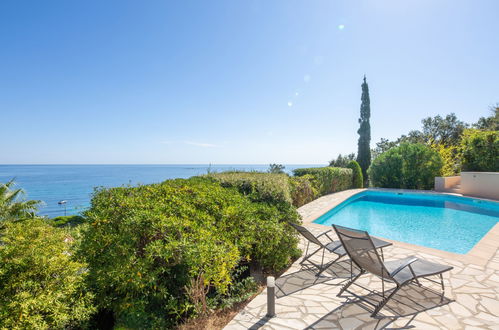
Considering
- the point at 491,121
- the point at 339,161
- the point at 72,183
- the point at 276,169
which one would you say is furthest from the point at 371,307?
the point at 72,183

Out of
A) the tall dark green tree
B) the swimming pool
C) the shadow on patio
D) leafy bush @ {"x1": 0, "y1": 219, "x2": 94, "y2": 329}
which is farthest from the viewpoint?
the tall dark green tree

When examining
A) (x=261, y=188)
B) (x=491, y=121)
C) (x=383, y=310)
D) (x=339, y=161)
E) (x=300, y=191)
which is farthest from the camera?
(x=491, y=121)

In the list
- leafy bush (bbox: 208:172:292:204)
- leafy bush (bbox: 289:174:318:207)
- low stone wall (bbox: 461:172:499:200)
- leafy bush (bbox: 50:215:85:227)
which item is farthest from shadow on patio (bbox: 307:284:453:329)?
leafy bush (bbox: 50:215:85:227)

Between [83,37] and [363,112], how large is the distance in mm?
21448

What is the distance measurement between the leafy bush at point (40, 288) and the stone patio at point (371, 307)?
1.69m

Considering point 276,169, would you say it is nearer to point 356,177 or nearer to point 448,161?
point 356,177

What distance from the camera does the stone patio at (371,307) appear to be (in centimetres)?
277

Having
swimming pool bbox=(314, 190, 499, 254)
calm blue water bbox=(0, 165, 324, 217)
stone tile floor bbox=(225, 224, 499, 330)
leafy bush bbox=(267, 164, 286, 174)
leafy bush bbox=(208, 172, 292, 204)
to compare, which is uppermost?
leafy bush bbox=(267, 164, 286, 174)

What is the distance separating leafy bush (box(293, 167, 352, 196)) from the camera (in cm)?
1335

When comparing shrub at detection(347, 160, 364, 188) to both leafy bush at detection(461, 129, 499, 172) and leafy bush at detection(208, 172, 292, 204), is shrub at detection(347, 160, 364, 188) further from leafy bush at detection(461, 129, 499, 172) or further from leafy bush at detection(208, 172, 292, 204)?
leafy bush at detection(208, 172, 292, 204)

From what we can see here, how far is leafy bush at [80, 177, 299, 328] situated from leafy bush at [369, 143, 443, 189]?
50.4 feet

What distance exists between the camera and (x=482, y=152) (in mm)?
13859

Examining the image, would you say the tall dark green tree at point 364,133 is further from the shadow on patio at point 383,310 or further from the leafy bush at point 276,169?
the shadow on patio at point 383,310

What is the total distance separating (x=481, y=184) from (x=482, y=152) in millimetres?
2565
